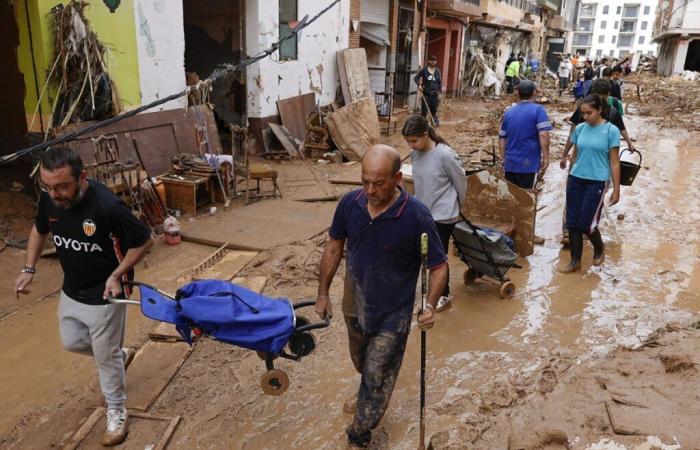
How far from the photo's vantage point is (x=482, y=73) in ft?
93.1

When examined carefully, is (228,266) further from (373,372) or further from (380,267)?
(380,267)

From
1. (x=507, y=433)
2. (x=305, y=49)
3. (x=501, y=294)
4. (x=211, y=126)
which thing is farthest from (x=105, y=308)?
(x=305, y=49)

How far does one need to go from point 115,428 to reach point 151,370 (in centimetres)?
80

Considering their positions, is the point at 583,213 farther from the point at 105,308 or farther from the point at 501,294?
the point at 105,308

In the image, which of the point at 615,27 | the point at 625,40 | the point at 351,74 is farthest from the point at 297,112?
the point at 625,40

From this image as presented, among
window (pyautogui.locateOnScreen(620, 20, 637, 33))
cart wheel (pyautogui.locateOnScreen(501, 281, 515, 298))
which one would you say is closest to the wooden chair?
cart wheel (pyautogui.locateOnScreen(501, 281, 515, 298))

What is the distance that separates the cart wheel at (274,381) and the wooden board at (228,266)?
2.57 m

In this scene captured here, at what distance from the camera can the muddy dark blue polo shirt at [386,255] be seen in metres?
2.99

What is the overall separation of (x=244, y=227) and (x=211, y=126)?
2.87m

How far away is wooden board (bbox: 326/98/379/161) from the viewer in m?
11.6

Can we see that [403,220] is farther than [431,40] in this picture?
No

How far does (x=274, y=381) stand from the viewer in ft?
10.8

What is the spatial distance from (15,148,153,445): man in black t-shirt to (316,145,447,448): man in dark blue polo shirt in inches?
47.4

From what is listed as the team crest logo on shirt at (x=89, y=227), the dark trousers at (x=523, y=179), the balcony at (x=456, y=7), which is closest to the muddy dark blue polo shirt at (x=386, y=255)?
the team crest logo on shirt at (x=89, y=227)
